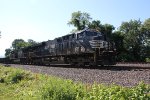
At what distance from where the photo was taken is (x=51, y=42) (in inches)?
1378

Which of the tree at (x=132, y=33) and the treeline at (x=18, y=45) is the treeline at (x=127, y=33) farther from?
the treeline at (x=18, y=45)

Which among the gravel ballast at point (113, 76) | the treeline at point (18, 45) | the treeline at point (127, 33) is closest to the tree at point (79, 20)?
the treeline at point (127, 33)

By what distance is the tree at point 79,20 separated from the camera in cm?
7181

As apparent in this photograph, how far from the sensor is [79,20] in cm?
7281

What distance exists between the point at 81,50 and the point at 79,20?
47212 mm

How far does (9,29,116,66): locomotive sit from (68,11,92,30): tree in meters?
35.3

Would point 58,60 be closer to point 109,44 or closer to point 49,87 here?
point 109,44

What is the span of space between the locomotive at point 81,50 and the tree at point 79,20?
116 ft

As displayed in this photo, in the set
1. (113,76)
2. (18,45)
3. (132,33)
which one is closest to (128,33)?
(132,33)

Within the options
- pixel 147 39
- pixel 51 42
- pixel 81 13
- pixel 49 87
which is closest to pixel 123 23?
pixel 147 39

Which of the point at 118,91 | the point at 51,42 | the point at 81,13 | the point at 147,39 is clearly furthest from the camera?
the point at 147,39

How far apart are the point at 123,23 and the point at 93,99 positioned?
262 feet

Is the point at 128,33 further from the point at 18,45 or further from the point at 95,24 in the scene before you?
the point at 18,45

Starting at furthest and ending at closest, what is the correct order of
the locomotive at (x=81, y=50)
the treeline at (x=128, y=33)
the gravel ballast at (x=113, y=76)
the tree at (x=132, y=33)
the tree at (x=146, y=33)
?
the tree at (x=146, y=33) → the tree at (x=132, y=33) → the treeline at (x=128, y=33) → the locomotive at (x=81, y=50) → the gravel ballast at (x=113, y=76)
